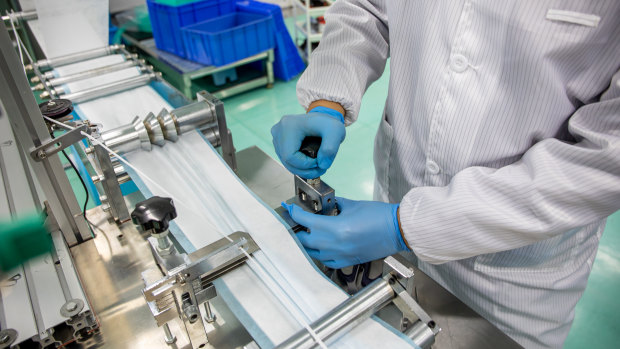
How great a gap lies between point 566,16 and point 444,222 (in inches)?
16.4

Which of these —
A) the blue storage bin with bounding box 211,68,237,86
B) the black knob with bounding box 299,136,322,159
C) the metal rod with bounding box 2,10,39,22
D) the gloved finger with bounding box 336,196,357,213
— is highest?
the metal rod with bounding box 2,10,39,22

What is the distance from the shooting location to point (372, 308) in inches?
24.1

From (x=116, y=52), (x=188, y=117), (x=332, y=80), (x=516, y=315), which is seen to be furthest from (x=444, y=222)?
(x=116, y=52)

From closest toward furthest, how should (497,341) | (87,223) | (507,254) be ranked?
(497,341), (507,254), (87,223)

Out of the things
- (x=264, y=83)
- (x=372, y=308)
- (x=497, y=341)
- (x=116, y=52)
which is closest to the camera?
(x=372, y=308)

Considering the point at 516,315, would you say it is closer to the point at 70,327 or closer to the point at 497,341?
the point at 497,341

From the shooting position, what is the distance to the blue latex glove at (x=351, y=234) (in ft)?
2.74

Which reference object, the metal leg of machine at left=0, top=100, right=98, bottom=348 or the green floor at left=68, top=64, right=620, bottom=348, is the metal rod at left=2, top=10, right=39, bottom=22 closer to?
the green floor at left=68, top=64, right=620, bottom=348

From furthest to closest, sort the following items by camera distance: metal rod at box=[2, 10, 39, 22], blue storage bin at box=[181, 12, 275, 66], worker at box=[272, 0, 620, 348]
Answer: blue storage bin at box=[181, 12, 275, 66] < metal rod at box=[2, 10, 39, 22] < worker at box=[272, 0, 620, 348]

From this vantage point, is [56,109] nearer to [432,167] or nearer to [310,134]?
[310,134]

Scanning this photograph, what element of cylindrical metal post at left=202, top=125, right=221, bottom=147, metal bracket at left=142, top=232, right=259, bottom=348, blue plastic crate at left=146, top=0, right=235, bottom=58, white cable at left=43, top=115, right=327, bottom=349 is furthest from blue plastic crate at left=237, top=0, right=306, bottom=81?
metal bracket at left=142, top=232, right=259, bottom=348

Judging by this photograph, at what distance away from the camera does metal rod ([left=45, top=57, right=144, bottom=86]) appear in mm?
1327

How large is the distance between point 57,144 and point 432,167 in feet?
2.72

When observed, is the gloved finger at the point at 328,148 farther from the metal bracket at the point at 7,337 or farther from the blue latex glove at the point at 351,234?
the metal bracket at the point at 7,337
